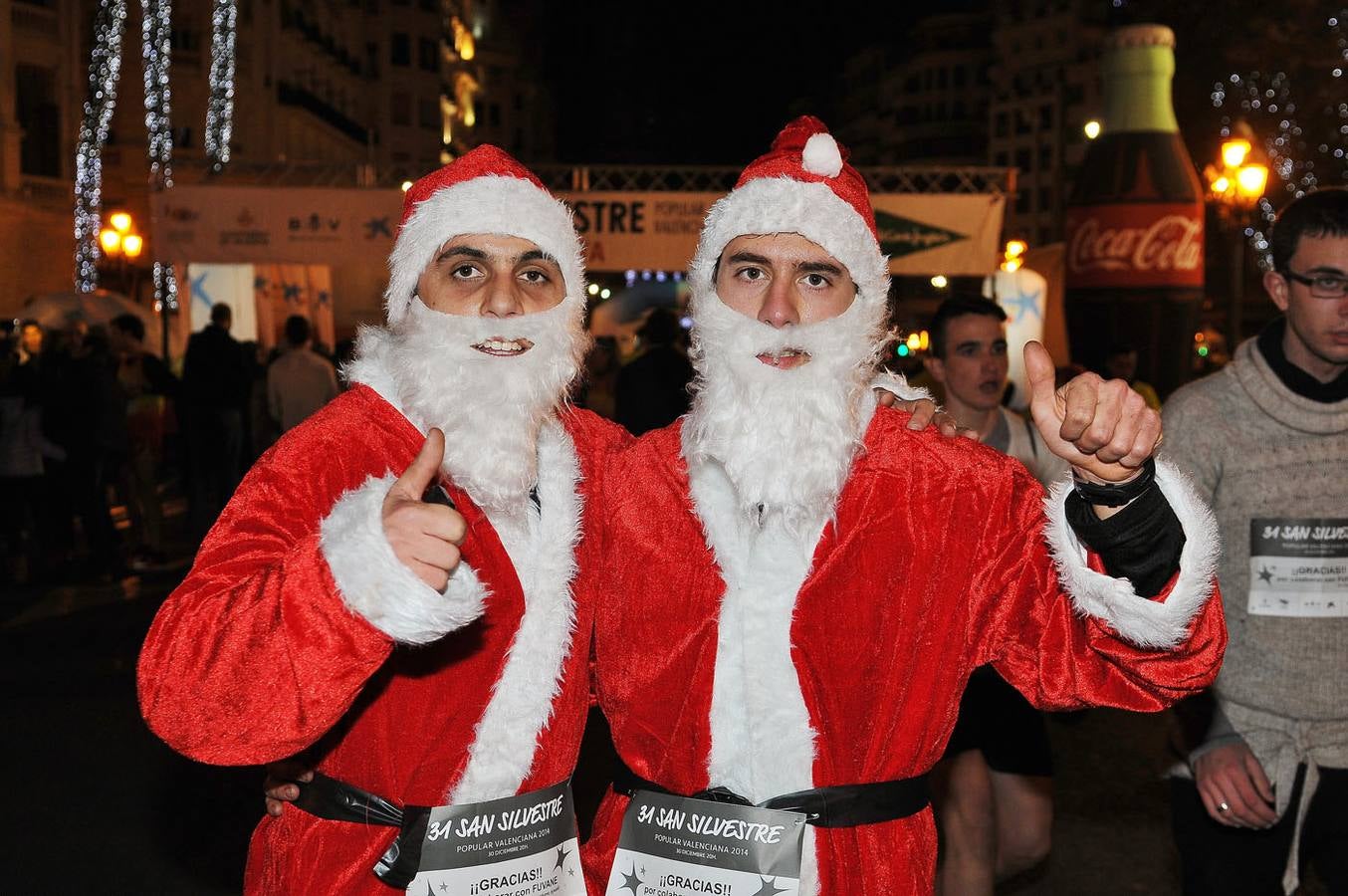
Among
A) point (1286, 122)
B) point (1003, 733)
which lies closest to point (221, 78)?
point (1286, 122)

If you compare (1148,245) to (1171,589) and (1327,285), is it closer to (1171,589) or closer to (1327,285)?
(1327,285)

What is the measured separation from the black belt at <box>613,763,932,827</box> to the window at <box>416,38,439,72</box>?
69.4 meters

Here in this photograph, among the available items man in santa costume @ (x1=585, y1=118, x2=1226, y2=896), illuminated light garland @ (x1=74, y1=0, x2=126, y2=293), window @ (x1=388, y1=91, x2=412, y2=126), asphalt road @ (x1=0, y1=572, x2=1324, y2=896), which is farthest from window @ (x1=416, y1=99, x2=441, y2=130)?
man in santa costume @ (x1=585, y1=118, x2=1226, y2=896)

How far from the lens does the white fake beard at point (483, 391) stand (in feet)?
9.05

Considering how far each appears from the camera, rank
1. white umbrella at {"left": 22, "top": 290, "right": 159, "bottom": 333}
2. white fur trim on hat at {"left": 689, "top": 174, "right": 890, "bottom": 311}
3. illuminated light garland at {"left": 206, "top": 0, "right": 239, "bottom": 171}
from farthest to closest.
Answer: illuminated light garland at {"left": 206, "top": 0, "right": 239, "bottom": 171}
white umbrella at {"left": 22, "top": 290, "right": 159, "bottom": 333}
white fur trim on hat at {"left": 689, "top": 174, "right": 890, "bottom": 311}

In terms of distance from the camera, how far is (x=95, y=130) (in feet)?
107

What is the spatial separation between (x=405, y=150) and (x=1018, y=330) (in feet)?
181

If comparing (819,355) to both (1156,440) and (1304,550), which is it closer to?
(1156,440)

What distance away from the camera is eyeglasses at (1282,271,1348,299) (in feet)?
10.9

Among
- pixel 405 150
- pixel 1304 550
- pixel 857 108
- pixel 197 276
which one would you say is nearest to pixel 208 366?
pixel 197 276

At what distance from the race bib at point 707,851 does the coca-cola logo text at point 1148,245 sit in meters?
15.6

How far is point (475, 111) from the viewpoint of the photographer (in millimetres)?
97062

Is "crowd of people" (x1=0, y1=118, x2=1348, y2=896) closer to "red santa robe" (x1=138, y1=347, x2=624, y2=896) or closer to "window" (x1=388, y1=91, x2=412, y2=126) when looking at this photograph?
"red santa robe" (x1=138, y1=347, x2=624, y2=896)

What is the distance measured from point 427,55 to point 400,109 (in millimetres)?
3159
